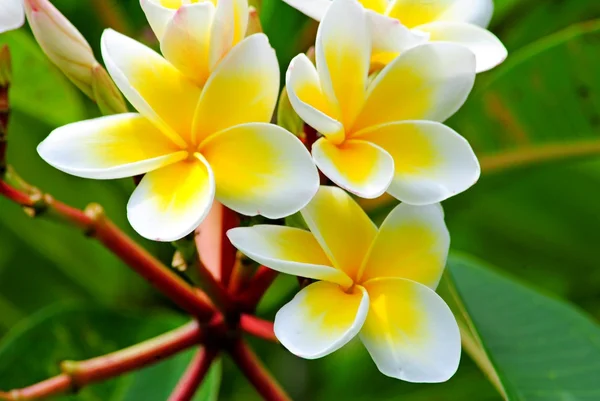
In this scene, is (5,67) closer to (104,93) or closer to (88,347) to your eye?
(104,93)

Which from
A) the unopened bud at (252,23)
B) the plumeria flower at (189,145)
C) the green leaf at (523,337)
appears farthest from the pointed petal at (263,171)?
the green leaf at (523,337)

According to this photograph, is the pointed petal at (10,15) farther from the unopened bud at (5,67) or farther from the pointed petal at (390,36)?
the pointed petal at (390,36)

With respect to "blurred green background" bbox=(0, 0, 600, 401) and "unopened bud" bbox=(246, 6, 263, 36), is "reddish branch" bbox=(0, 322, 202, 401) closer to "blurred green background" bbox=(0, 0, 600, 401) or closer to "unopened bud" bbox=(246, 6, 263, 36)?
"blurred green background" bbox=(0, 0, 600, 401)

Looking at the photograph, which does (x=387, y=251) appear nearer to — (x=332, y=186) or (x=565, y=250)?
(x=332, y=186)

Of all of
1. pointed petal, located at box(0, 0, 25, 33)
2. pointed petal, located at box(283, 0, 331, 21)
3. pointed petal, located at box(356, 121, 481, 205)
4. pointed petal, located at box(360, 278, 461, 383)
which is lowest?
pointed petal, located at box(360, 278, 461, 383)

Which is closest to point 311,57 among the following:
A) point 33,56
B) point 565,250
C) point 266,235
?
point 266,235

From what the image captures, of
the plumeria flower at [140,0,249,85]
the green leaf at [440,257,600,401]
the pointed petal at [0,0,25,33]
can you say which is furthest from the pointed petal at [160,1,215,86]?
the green leaf at [440,257,600,401]
